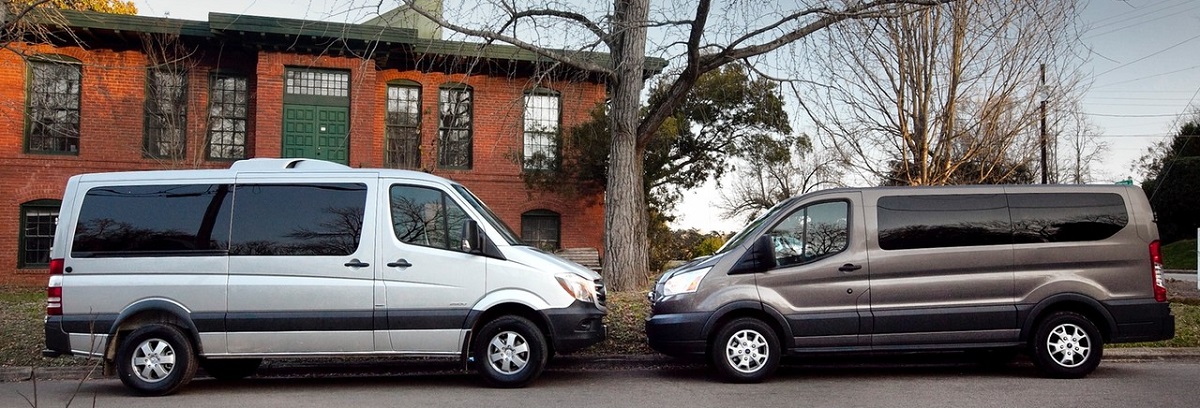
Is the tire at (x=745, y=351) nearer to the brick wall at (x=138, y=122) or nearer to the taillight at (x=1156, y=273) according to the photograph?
the taillight at (x=1156, y=273)

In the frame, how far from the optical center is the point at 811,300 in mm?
8641

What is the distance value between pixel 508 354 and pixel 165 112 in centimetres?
1639

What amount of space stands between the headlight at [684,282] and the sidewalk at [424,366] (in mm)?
1346

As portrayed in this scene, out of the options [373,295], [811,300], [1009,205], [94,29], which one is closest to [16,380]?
[373,295]

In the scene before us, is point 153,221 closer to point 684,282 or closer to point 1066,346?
point 684,282

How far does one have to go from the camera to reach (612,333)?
10.9 meters

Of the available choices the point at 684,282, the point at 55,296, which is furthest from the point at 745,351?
the point at 55,296

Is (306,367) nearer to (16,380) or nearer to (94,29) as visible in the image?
(16,380)

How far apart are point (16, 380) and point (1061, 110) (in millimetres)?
15370

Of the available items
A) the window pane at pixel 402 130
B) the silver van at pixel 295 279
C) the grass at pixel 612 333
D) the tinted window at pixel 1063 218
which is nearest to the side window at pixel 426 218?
the silver van at pixel 295 279

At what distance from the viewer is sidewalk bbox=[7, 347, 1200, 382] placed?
966cm

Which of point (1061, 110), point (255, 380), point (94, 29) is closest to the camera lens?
point (255, 380)

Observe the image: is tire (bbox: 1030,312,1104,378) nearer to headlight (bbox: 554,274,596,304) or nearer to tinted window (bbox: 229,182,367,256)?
headlight (bbox: 554,274,596,304)

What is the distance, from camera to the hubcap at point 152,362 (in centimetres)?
832
